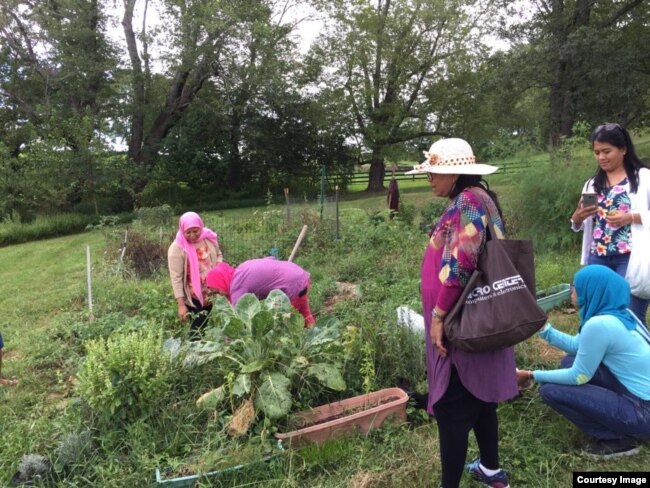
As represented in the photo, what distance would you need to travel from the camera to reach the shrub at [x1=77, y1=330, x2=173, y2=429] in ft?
8.81

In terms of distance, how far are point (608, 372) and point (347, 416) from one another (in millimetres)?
1470

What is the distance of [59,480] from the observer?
2.52 meters

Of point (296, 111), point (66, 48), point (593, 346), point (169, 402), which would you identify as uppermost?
point (66, 48)

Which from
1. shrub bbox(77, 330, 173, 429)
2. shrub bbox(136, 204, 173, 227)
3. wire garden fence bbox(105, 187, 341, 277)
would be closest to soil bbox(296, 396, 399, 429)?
shrub bbox(77, 330, 173, 429)

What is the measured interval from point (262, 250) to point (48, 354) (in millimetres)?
3785

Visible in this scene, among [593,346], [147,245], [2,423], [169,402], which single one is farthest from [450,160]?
[147,245]

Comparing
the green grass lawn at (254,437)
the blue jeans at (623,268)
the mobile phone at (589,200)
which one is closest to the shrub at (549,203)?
the green grass lawn at (254,437)

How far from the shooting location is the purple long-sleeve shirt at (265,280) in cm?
359

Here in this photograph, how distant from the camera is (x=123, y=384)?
273cm

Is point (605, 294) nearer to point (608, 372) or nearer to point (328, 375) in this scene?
point (608, 372)

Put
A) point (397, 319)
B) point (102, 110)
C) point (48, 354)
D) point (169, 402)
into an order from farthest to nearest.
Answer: point (102, 110), point (48, 354), point (397, 319), point (169, 402)

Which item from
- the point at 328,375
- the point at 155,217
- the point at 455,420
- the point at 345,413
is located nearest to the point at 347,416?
the point at 345,413

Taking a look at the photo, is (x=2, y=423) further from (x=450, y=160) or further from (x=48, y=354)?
(x=450, y=160)

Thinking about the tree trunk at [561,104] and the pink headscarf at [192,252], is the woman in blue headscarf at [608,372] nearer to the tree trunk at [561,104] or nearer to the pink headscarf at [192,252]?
the pink headscarf at [192,252]
